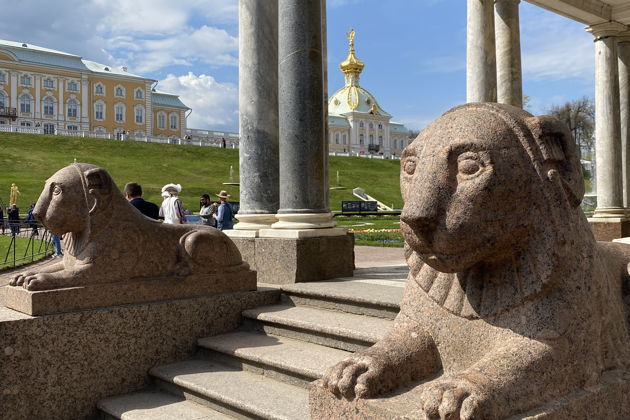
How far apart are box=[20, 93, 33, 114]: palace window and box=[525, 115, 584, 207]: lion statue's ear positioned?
79.1m

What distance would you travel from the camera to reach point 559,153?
2529mm

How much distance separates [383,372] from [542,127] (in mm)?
1324

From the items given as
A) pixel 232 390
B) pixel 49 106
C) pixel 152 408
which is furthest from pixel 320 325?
pixel 49 106

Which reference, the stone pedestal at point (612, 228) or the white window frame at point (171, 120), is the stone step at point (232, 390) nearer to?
the stone pedestal at point (612, 228)

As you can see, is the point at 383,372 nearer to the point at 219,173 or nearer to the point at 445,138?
the point at 445,138

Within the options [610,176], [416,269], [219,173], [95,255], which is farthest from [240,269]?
[219,173]

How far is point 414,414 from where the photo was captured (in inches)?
93.4

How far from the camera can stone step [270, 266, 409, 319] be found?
192 inches

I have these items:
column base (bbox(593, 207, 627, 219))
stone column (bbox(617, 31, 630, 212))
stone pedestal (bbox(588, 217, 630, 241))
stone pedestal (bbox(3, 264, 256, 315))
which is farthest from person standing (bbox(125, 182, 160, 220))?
stone column (bbox(617, 31, 630, 212))

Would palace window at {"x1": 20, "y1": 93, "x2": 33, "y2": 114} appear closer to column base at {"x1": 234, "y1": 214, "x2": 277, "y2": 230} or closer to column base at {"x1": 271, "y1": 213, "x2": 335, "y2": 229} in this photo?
column base at {"x1": 234, "y1": 214, "x2": 277, "y2": 230}

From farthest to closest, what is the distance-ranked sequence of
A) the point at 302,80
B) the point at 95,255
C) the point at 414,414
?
1. the point at 302,80
2. the point at 95,255
3. the point at 414,414

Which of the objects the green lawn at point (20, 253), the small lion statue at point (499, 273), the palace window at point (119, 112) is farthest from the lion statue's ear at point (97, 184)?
the palace window at point (119, 112)

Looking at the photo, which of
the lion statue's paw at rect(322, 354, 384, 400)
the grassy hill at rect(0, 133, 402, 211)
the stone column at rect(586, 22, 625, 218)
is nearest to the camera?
the lion statue's paw at rect(322, 354, 384, 400)

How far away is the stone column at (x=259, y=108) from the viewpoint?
283 inches
